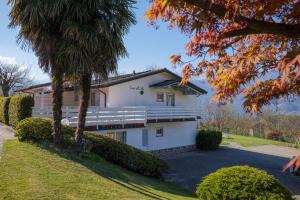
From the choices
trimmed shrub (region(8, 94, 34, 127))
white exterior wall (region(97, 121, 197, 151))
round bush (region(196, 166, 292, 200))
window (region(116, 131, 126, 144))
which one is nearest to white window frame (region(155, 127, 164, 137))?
white exterior wall (region(97, 121, 197, 151))

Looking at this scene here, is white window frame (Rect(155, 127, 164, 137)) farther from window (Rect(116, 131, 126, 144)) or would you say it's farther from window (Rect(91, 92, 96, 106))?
window (Rect(91, 92, 96, 106))

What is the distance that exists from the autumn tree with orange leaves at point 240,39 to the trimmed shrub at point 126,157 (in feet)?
34.3

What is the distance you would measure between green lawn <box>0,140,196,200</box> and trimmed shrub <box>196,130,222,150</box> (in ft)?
59.2

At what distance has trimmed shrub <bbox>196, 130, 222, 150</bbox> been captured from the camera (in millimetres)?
29094

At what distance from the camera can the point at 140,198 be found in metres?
8.55

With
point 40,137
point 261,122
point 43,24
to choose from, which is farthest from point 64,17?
point 261,122

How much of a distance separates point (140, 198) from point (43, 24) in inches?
317

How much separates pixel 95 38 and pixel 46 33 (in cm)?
205

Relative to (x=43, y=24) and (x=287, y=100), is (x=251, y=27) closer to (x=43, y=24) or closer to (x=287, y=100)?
(x=287, y=100)

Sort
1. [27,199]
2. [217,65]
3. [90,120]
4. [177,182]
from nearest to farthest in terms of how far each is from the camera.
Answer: [217,65], [27,199], [177,182], [90,120]

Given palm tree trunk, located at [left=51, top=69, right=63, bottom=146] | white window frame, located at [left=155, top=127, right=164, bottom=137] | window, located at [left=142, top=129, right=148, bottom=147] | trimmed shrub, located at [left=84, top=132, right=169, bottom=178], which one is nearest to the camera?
palm tree trunk, located at [left=51, top=69, right=63, bottom=146]

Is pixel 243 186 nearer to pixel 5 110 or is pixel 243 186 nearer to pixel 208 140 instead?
pixel 5 110

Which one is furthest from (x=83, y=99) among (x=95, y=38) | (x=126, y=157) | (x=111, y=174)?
(x=111, y=174)

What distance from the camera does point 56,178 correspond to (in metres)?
8.95
